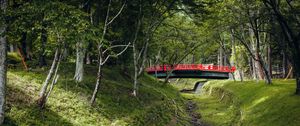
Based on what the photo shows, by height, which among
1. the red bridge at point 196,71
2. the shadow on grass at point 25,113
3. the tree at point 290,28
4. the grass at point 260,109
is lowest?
the grass at point 260,109

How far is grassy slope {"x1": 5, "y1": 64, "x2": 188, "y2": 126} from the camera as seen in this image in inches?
641

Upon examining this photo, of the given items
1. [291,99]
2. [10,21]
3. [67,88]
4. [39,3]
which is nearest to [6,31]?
[10,21]

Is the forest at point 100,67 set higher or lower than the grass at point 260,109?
higher

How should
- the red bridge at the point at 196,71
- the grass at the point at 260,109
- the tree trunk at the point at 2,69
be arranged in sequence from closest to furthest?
the tree trunk at the point at 2,69
the grass at the point at 260,109
the red bridge at the point at 196,71

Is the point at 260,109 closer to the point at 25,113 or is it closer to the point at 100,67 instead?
the point at 100,67

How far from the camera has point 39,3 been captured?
546 inches

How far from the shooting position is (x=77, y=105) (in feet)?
65.7

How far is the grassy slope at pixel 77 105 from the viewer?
53.4ft

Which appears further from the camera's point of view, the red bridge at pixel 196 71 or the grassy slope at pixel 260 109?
the red bridge at pixel 196 71

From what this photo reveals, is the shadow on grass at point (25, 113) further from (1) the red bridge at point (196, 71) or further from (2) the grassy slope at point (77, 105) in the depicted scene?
(1) the red bridge at point (196, 71)

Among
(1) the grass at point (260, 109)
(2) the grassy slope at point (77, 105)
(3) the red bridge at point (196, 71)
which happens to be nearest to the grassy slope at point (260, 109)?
(1) the grass at point (260, 109)

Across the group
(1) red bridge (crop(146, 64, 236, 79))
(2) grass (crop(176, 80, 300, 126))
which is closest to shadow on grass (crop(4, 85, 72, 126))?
(2) grass (crop(176, 80, 300, 126))

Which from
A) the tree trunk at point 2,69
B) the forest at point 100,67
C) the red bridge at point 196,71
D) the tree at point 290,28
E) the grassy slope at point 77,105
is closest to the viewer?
the tree trunk at point 2,69

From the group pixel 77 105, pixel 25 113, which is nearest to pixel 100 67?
pixel 77 105
